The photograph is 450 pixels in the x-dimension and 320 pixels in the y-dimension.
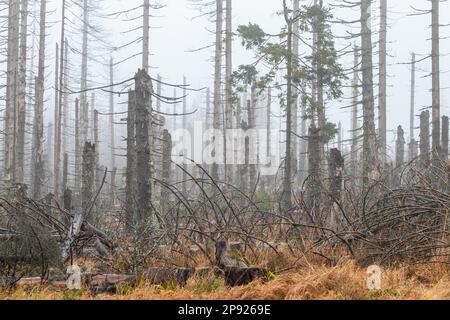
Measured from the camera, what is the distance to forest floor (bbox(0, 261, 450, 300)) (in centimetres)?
453

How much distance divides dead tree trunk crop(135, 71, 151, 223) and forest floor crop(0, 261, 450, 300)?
8.07 ft

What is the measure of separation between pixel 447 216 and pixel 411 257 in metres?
0.74

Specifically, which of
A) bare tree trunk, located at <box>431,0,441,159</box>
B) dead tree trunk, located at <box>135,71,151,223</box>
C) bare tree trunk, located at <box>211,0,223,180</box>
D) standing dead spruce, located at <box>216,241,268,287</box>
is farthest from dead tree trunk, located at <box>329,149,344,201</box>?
bare tree trunk, located at <box>211,0,223,180</box>

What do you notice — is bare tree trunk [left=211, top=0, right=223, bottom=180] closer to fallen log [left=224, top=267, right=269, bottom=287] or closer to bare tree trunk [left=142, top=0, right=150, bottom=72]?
bare tree trunk [left=142, top=0, right=150, bottom=72]

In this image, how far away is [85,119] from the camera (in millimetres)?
27359

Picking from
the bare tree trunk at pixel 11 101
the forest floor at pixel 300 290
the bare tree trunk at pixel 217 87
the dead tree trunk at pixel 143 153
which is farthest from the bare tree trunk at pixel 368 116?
the bare tree trunk at pixel 11 101

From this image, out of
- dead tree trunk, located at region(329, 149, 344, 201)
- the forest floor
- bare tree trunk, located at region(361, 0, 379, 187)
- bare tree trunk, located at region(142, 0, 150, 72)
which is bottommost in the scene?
the forest floor

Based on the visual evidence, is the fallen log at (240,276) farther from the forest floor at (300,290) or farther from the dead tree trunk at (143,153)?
the dead tree trunk at (143,153)

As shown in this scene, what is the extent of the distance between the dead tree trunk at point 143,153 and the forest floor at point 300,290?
8.07ft

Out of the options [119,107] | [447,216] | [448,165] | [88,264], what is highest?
[119,107]

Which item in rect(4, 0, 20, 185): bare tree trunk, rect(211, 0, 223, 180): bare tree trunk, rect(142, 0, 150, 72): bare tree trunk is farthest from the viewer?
rect(142, 0, 150, 72): bare tree trunk

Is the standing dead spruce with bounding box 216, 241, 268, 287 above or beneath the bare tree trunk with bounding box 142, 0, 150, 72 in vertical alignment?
beneath
